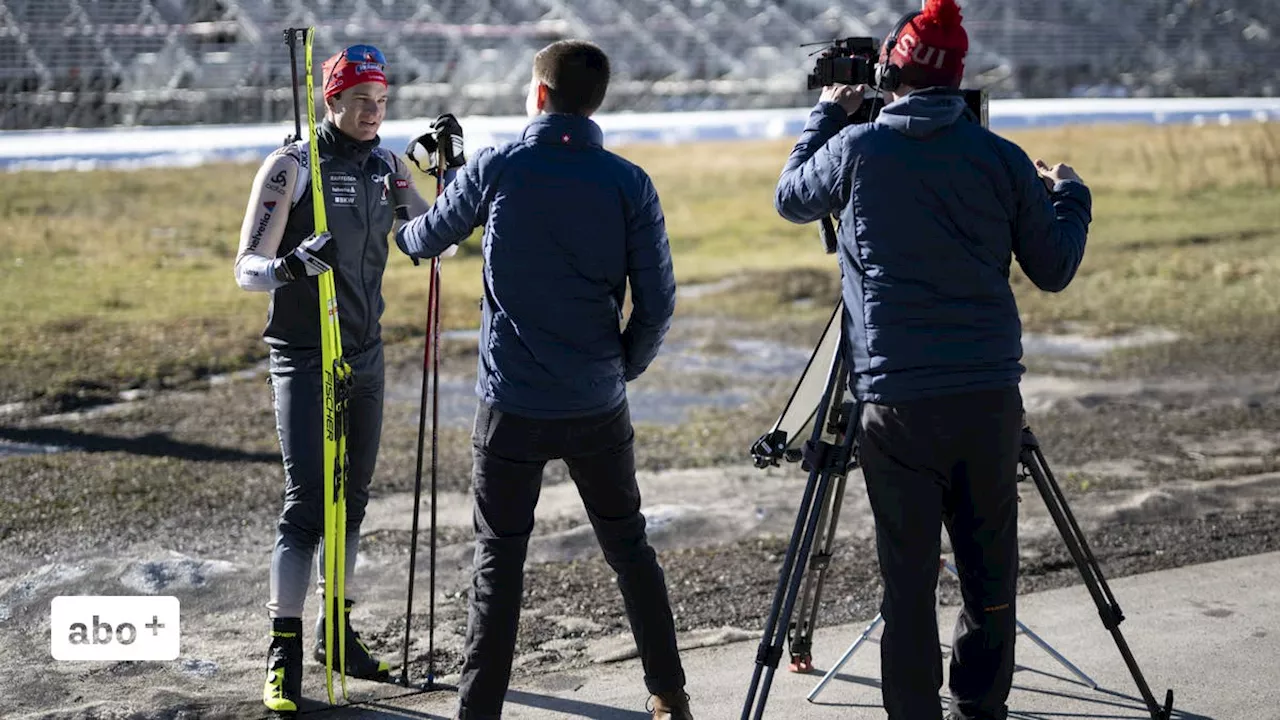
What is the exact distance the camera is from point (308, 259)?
3.75 meters

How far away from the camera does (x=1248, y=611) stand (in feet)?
16.0

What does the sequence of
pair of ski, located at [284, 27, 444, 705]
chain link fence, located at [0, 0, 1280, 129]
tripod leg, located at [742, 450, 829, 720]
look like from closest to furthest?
tripod leg, located at [742, 450, 829, 720] → pair of ski, located at [284, 27, 444, 705] → chain link fence, located at [0, 0, 1280, 129]

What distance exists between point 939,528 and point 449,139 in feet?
6.19

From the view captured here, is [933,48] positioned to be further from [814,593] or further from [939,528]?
[814,593]

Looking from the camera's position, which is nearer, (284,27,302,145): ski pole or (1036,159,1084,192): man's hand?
(1036,159,1084,192): man's hand

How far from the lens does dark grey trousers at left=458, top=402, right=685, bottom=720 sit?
3.44 meters

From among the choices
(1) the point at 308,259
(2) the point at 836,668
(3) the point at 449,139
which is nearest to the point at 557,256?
(1) the point at 308,259

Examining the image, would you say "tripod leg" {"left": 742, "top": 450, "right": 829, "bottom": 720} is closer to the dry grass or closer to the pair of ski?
the pair of ski

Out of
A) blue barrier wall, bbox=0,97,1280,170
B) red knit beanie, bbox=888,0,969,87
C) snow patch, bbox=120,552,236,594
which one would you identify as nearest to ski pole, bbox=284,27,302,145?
red knit beanie, bbox=888,0,969,87

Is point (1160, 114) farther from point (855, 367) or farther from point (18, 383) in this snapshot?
point (855, 367)

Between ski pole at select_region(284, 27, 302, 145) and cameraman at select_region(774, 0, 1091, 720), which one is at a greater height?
ski pole at select_region(284, 27, 302, 145)

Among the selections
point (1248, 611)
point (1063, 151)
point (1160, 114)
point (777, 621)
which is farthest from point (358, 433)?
point (1160, 114)

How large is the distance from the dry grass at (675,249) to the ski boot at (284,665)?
552 centimetres

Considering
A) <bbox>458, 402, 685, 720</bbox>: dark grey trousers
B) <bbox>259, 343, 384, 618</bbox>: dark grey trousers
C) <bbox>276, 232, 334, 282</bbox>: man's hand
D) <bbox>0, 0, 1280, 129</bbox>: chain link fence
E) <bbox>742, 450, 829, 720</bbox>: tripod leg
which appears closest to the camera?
<bbox>742, 450, 829, 720</bbox>: tripod leg
